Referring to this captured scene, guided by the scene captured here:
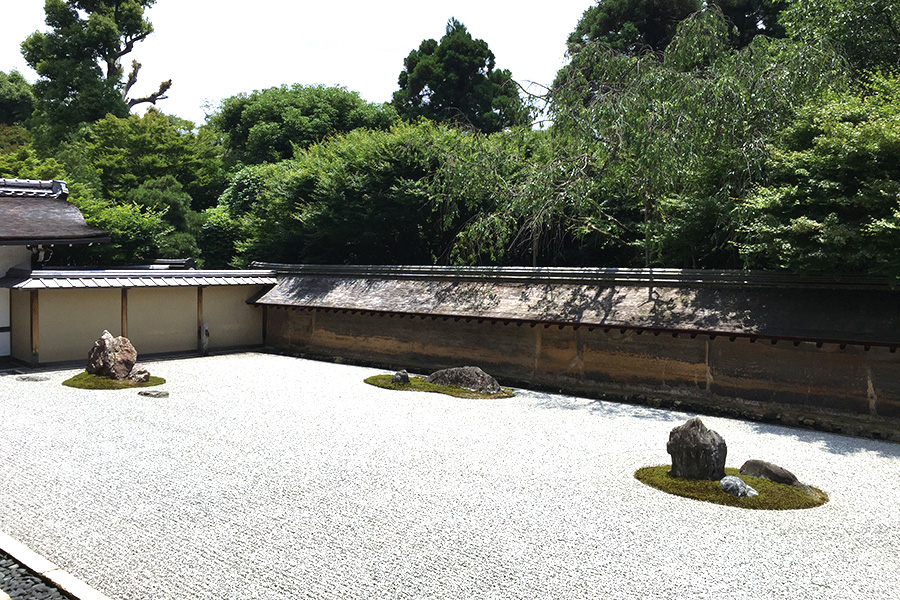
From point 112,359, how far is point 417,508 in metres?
9.79

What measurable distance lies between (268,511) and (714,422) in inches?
301

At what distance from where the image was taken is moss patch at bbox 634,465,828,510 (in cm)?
725

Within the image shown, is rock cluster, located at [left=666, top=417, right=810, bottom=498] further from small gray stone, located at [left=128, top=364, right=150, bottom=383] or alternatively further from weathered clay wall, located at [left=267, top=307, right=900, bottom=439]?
small gray stone, located at [left=128, top=364, right=150, bottom=383]

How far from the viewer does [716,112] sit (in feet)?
40.7

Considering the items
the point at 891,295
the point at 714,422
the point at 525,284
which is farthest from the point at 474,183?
the point at 891,295

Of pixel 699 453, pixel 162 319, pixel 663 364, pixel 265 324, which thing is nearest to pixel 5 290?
pixel 162 319

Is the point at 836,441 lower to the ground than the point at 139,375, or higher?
higher

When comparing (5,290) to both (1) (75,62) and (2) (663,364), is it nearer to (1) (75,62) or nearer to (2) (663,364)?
(2) (663,364)

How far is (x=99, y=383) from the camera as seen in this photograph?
13.7 m

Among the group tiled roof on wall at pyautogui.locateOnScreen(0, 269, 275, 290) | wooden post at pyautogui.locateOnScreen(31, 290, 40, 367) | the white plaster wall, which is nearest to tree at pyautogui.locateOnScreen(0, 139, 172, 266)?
the white plaster wall

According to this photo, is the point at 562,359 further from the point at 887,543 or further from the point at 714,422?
the point at 887,543

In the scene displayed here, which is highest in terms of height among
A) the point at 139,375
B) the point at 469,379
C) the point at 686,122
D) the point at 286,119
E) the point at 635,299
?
the point at 286,119

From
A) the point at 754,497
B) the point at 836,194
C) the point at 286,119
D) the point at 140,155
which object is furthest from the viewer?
the point at 286,119

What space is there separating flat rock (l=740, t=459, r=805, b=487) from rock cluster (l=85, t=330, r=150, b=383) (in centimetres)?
1142
